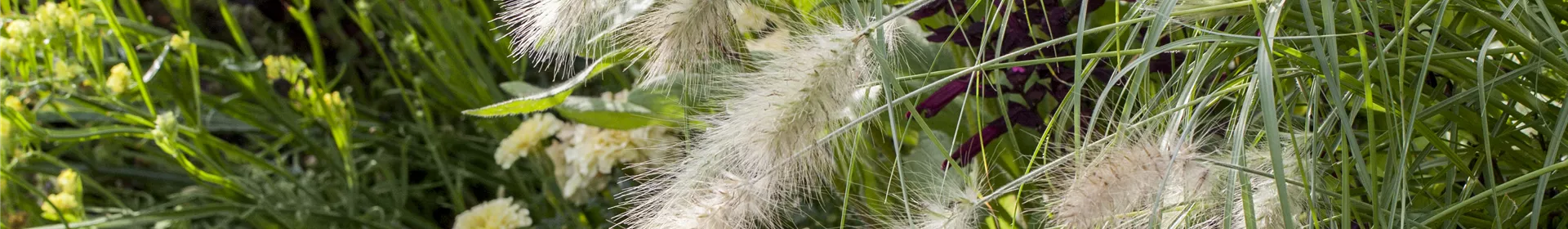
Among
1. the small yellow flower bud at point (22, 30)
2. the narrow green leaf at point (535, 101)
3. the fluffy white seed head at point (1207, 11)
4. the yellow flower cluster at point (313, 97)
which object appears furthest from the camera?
the yellow flower cluster at point (313, 97)

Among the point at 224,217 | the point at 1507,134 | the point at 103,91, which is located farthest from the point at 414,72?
the point at 1507,134

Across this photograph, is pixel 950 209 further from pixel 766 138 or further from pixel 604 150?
pixel 604 150

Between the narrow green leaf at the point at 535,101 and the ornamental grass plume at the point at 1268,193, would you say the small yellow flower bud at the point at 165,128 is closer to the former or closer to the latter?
the narrow green leaf at the point at 535,101

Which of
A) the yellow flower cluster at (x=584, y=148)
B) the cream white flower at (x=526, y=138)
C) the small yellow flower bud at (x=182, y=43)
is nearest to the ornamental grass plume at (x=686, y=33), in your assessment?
the yellow flower cluster at (x=584, y=148)

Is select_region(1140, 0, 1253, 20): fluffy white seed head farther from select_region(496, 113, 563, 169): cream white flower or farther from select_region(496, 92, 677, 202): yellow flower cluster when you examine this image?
select_region(496, 113, 563, 169): cream white flower

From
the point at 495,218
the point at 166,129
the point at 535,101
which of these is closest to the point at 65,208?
the point at 166,129

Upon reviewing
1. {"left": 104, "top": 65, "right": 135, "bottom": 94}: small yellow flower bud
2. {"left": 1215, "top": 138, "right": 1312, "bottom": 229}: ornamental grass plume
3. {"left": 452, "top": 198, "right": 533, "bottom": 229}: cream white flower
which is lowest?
{"left": 452, "top": 198, "right": 533, "bottom": 229}: cream white flower

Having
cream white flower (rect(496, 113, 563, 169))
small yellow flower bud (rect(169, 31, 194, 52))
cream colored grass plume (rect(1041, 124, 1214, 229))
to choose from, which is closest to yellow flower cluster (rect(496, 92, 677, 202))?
cream white flower (rect(496, 113, 563, 169))
